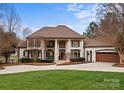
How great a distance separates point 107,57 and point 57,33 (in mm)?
8819

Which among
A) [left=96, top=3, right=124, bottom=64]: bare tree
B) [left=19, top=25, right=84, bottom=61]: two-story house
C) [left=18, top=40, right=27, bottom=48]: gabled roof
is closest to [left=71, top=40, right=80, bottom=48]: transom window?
→ [left=19, top=25, right=84, bottom=61]: two-story house

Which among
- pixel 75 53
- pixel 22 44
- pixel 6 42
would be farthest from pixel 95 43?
pixel 6 42

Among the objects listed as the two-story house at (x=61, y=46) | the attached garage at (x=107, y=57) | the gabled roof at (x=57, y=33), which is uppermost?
the gabled roof at (x=57, y=33)

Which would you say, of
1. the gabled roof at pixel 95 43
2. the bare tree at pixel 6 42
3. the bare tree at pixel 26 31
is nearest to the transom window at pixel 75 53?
the gabled roof at pixel 95 43

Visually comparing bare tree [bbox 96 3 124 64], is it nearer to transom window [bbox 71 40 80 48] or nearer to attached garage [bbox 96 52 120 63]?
attached garage [bbox 96 52 120 63]

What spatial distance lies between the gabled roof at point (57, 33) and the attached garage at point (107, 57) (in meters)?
4.67

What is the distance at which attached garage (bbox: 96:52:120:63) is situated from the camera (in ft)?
122

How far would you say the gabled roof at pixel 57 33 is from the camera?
41250mm

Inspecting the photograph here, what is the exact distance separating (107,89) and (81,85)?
6.07 feet

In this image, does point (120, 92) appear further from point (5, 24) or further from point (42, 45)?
point (42, 45)

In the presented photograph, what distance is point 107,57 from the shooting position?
37875 mm

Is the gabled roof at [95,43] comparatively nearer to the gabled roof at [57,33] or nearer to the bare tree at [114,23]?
the gabled roof at [57,33]

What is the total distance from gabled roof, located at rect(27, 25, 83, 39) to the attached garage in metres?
4.67

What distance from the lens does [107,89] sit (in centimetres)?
1369
